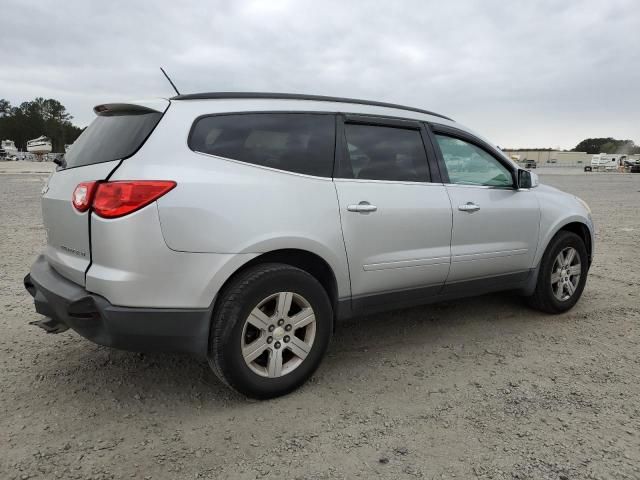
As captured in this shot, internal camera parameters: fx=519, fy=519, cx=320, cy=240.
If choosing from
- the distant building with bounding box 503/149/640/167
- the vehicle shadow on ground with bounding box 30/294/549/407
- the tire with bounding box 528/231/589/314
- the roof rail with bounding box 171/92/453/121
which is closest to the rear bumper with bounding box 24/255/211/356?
the vehicle shadow on ground with bounding box 30/294/549/407

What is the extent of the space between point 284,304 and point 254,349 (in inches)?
11.8

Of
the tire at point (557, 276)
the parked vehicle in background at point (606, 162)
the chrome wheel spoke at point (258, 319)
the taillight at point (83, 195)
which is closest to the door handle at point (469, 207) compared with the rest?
the tire at point (557, 276)

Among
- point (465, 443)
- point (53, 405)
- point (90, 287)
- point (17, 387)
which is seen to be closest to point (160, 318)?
point (90, 287)

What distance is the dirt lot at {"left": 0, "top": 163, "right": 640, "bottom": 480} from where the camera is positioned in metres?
2.43

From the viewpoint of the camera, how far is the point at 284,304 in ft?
9.70

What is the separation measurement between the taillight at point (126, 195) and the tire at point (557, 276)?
3.40 metres

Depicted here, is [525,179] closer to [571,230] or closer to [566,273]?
[571,230]

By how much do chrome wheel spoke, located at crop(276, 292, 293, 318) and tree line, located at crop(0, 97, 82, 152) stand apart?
436 feet

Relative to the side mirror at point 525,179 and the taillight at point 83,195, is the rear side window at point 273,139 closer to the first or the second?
the taillight at point 83,195

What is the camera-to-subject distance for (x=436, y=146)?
3.91 metres

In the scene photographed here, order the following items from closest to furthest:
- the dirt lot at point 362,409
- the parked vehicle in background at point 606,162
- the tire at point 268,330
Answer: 1. the dirt lot at point 362,409
2. the tire at point 268,330
3. the parked vehicle in background at point 606,162

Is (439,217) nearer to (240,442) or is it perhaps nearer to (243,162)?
(243,162)

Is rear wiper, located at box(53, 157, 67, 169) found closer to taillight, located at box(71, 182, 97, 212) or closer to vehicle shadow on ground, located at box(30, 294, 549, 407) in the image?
taillight, located at box(71, 182, 97, 212)

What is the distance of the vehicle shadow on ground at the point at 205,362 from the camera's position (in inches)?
124
